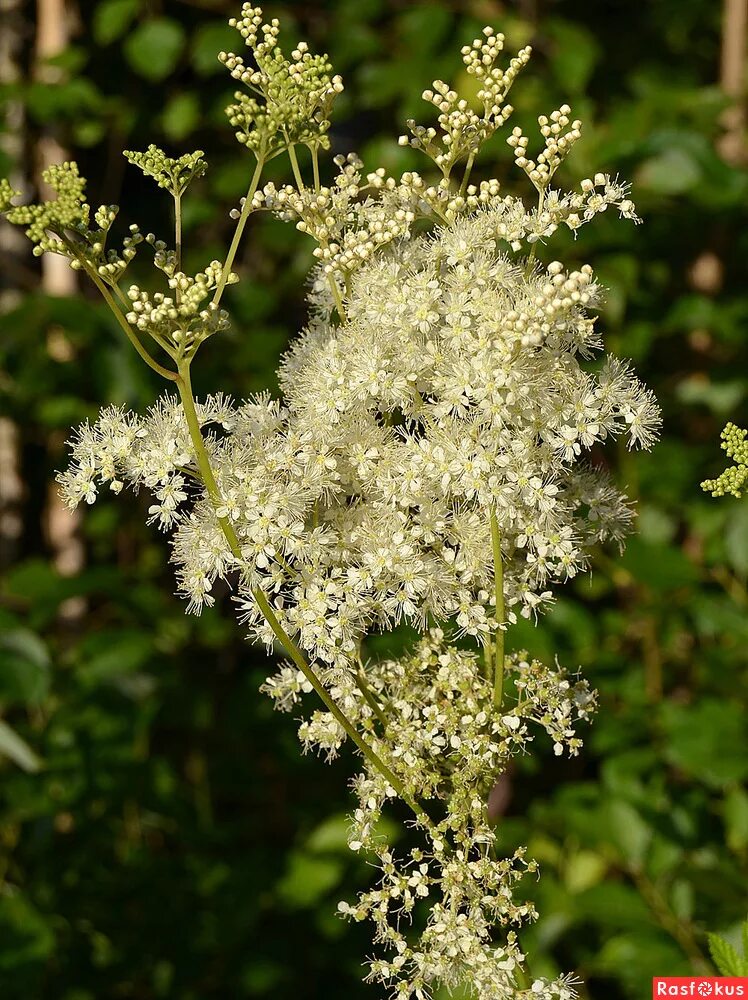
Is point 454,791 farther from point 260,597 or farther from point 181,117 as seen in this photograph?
point 181,117

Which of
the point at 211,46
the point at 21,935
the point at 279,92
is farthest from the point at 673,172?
the point at 21,935

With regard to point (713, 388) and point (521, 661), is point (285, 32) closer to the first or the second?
point (713, 388)

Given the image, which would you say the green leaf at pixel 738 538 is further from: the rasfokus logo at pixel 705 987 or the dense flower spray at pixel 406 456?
the dense flower spray at pixel 406 456

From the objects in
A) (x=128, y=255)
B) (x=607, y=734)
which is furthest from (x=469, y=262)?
(x=607, y=734)

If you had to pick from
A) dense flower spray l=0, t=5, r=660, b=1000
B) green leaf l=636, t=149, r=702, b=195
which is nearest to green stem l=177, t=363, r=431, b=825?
dense flower spray l=0, t=5, r=660, b=1000

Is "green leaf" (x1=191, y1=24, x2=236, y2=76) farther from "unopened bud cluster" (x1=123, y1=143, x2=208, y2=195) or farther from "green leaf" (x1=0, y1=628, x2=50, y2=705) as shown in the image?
"unopened bud cluster" (x1=123, y1=143, x2=208, y2=195)

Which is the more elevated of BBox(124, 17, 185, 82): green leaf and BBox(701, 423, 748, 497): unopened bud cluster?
BBox(124, 17, 185, 82): green leaf
